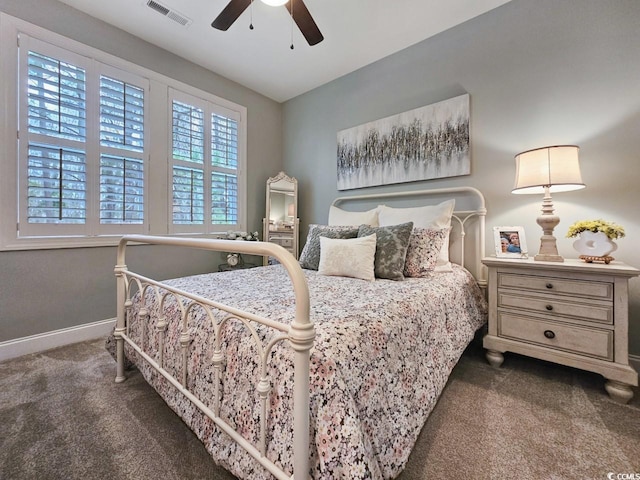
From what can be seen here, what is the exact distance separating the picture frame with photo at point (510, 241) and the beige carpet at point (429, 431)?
0.82 meters

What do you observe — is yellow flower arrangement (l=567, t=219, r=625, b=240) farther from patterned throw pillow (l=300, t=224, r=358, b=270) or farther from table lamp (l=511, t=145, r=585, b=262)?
patterned throw pillow (l=300, t=224, r=358, b=270)

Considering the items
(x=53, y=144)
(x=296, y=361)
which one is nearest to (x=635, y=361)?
(x=296, y=361)

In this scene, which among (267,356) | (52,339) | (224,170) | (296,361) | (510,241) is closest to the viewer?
(296,361)

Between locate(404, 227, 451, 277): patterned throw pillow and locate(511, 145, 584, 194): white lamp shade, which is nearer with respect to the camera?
locate(511, 145, 584, 194): white lamp shade

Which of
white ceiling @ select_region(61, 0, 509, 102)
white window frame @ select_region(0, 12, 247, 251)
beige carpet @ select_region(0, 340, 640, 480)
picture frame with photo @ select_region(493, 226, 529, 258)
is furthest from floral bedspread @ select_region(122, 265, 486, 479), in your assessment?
white ceiling @ select_region(61, 0, 509, 102)

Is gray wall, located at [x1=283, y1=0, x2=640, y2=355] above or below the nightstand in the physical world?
above

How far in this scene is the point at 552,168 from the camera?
1.69 metres

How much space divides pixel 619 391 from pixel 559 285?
0.60 meters

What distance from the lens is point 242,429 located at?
883 millimetres

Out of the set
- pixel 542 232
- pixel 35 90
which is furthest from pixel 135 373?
pixel 542 232

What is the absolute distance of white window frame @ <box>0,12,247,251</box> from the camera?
1953mm

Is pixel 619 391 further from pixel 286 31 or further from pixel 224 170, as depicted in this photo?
pixel 224 170

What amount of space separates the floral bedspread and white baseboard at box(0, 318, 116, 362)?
118 cm

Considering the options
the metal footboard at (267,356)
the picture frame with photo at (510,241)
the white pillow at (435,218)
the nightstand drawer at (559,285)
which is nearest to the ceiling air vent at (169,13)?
the metal footboard at (267,356)
